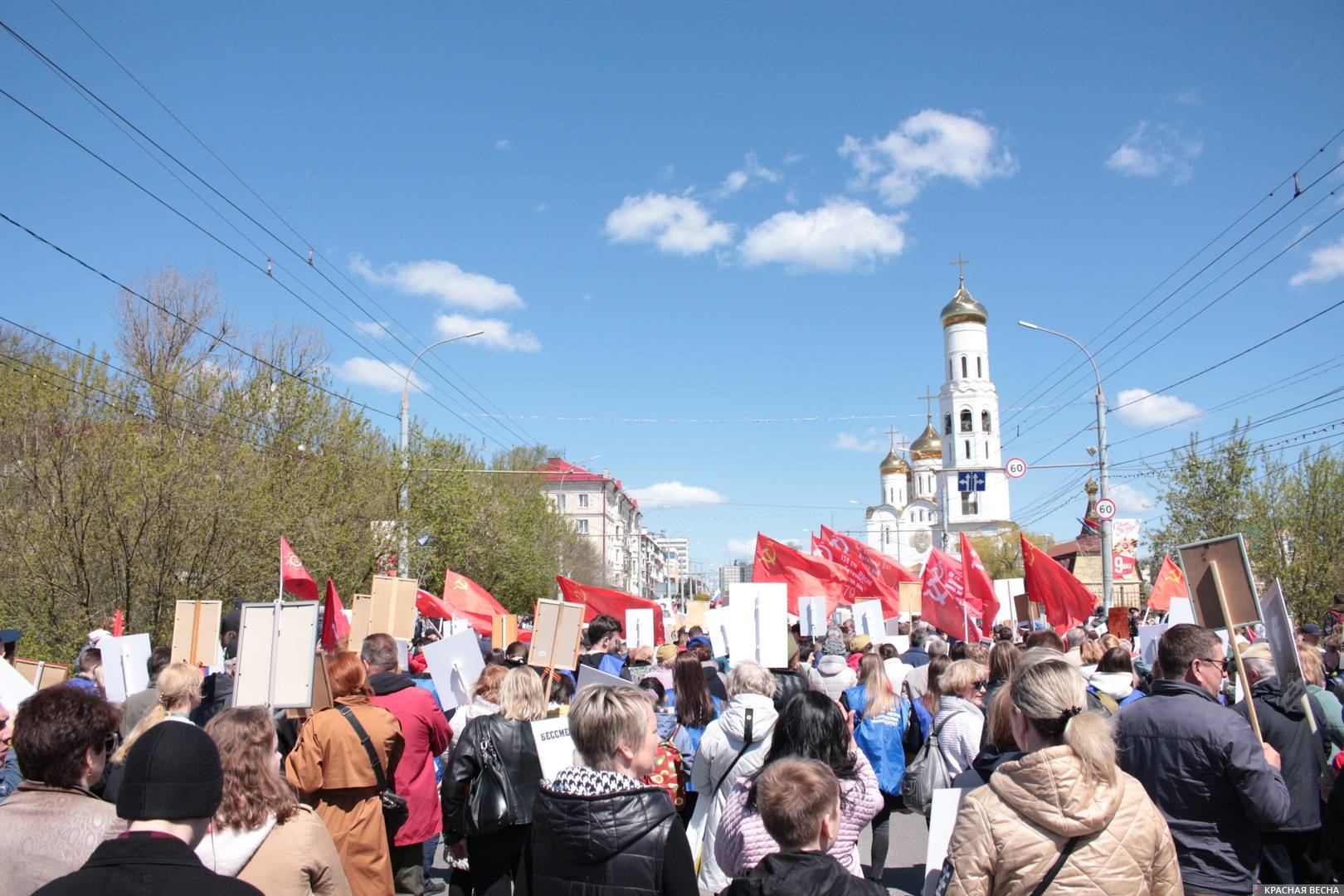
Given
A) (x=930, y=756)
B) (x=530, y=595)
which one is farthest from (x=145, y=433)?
(x=530, y=595)

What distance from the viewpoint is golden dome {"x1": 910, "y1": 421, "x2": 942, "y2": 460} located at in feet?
381

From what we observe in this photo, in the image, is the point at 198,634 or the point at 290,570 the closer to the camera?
the point at 198,634

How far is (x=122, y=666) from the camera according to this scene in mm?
9188

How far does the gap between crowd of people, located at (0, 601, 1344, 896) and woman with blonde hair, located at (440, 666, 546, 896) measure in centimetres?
1

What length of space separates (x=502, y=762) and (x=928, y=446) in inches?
4528

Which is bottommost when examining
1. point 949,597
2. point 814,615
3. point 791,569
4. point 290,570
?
point 814,615

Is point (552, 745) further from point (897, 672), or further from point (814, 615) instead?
point (814, 615)

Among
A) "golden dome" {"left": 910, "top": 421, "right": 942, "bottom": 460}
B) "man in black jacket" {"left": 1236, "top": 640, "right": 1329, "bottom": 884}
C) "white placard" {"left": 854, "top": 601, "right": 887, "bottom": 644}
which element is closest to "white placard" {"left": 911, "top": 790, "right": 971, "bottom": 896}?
"man in black jacket" {"left": 1236, "top": 640, "right": 1329, "bottom": 884}

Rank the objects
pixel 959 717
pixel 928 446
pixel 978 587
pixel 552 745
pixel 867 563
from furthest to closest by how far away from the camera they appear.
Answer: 1. pixel 928 446
2. pixel 867 563
3. pixel 978 587
4. pixel 959 717
5. pixel 552 745

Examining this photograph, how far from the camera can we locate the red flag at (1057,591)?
15805 millimetres

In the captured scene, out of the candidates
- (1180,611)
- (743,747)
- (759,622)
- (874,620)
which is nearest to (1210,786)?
(743,747)

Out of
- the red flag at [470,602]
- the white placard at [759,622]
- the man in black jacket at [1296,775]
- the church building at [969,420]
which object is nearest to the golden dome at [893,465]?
the church building at [969,420]

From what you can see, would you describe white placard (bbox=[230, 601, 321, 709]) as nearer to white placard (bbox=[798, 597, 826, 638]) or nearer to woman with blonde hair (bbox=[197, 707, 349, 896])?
woman with blonde hair (bbox=[197, 707, 349, 896])

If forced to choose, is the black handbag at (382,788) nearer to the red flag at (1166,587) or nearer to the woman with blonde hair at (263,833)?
the woman with blonde hair at (263,833)
